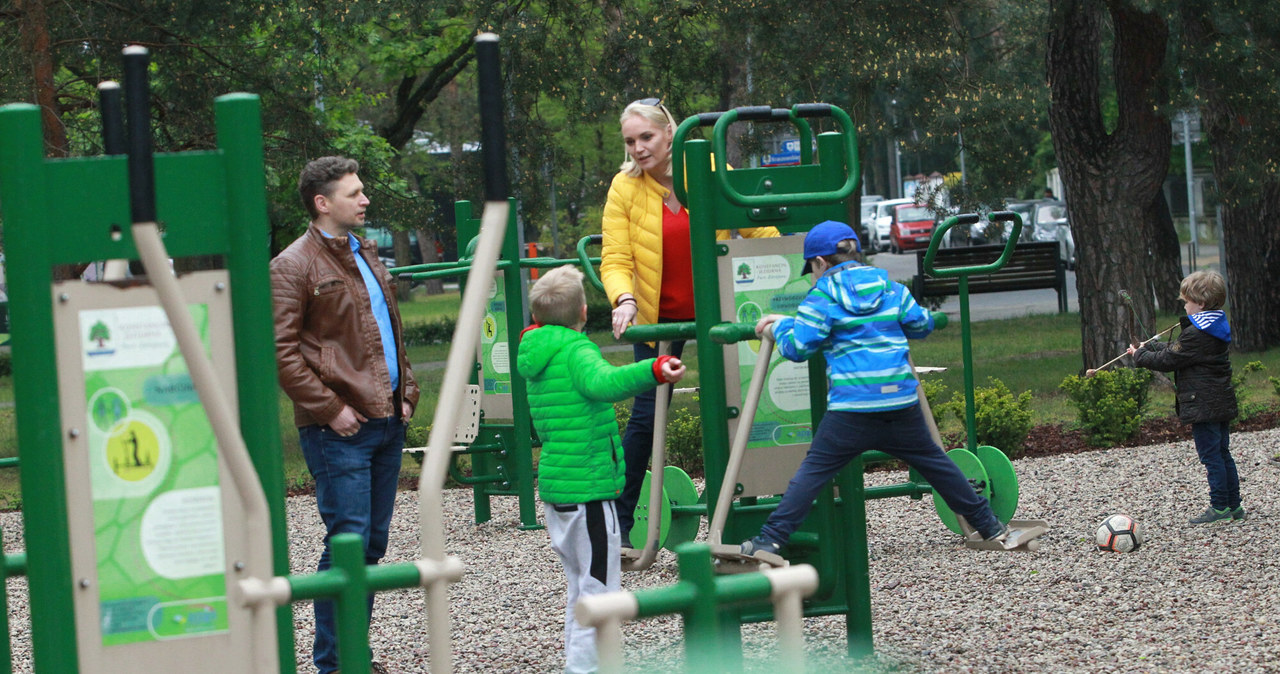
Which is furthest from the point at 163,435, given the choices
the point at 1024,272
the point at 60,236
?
the point at 1024,272

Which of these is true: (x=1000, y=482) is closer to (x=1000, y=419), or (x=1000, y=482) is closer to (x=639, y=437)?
(x=639, y=437)

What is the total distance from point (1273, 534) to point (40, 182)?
5118mm

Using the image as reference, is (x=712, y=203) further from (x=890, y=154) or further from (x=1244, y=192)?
(x=890, y=154)

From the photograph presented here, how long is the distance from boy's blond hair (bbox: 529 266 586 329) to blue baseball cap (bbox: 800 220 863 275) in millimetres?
685

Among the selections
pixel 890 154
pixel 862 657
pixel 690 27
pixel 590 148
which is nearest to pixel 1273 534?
pixel 862 657

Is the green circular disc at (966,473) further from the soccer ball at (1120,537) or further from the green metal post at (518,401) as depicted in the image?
the green metal post at (518,401)

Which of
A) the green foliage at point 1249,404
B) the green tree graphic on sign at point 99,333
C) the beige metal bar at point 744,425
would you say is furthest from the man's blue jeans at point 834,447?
the green foliage at point 1249,404

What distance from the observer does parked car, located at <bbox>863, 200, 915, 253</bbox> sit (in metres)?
42.9

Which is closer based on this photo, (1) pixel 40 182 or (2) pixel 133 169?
(2) pixel 133 169

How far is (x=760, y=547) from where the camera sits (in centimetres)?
409

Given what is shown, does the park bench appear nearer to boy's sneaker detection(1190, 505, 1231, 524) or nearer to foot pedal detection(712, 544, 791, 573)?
boy's sneaker detection(1190, 505, 1231, 524)

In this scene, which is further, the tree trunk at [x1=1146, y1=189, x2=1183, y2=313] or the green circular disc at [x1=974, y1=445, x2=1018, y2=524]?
the tree trunk at [x1=1146, y1=189, x2=1183, y2=313]

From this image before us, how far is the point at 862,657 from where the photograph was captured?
4133 millimetres

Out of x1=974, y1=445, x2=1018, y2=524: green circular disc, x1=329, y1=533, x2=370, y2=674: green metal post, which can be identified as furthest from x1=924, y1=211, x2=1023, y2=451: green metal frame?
x1=329, y1=533, x2=370, y2=674: green metal post
